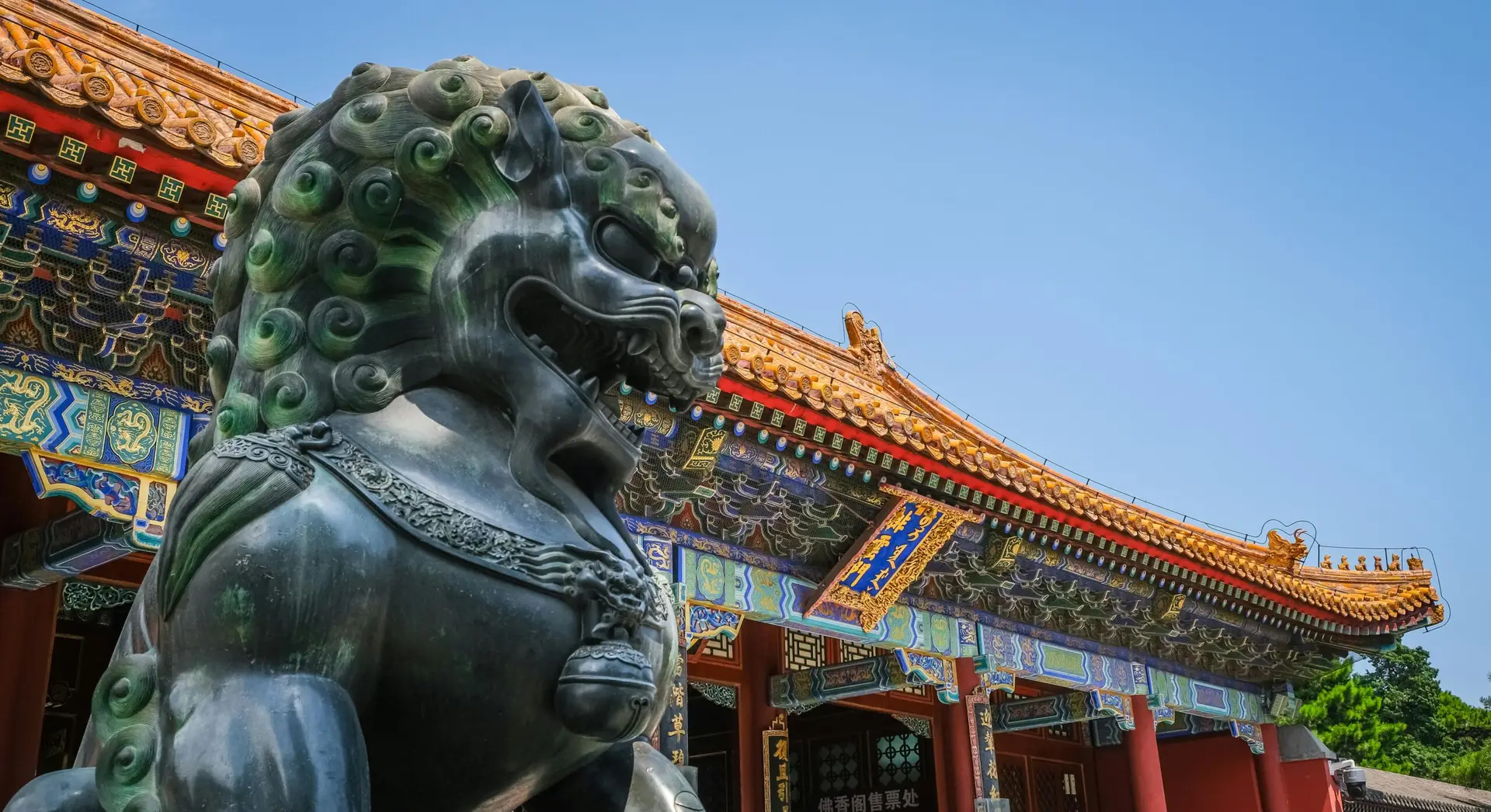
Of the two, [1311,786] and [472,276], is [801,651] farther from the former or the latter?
[472,276]

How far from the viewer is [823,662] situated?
9398 millimetres

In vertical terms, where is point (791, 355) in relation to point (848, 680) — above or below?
above

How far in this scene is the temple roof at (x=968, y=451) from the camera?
20.6 feet

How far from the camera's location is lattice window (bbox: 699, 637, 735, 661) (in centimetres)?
891

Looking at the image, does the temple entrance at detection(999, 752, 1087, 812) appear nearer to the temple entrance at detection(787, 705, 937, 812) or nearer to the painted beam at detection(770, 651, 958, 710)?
the temple entrance at detection(787, 705, 937, 812)

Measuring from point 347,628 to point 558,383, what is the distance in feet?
1.28

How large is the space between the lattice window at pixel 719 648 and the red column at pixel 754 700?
4.5 inches

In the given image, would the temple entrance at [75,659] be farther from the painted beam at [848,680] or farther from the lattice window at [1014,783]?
the lattice window at [1014,783]

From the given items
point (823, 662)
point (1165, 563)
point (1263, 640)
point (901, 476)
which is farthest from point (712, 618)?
point (1263, 640)

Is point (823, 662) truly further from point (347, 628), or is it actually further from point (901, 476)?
point (347, 628)

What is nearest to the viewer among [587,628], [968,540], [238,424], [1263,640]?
[587,628]

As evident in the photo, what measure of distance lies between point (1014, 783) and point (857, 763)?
1.66 m

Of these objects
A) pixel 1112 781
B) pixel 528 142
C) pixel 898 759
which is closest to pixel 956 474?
pixel 898 759

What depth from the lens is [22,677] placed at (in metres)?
5.23
